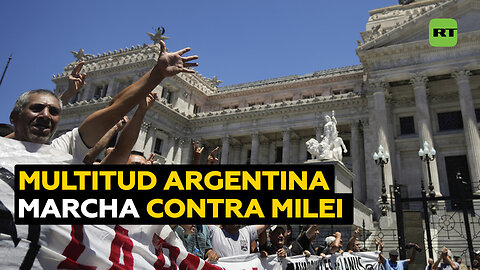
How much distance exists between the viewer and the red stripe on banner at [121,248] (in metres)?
2.88

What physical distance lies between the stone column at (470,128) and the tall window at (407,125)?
18.6 feet

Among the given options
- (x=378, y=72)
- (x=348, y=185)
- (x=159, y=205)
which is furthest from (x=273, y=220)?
(x=378, y=72)

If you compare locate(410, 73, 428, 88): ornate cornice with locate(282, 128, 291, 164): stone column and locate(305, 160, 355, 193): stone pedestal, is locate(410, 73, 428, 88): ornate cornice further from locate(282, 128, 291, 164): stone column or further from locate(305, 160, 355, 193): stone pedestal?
locate(305, 160, 355, 193): stone pedestal

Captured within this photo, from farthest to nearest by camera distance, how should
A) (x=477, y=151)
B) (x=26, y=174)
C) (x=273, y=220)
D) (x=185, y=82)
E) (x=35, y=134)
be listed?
(x=185, y=82)
(x=477, y=151)
(x=273, y=220)
(x=35, y=134)
(x=26, y=174)

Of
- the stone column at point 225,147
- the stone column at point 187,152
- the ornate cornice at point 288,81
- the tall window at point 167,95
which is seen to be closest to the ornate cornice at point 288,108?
the stone column at point 225,147

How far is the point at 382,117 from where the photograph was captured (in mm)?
30031

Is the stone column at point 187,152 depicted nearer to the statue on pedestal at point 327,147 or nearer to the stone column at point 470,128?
the statue on pedestal at point 327,147

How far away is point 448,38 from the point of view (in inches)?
1180

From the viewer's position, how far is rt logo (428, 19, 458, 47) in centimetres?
2923

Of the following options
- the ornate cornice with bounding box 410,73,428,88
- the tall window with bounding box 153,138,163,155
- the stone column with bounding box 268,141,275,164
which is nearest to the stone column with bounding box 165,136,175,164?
the tall window with bounding box 153,138,163,155

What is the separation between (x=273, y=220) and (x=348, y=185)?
48.2 feet

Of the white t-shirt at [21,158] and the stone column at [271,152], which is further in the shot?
the stone column at [271,152]

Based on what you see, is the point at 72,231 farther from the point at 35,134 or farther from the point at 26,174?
the point at 35,134

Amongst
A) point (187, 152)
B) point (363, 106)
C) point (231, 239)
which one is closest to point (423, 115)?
point (363, 106)
